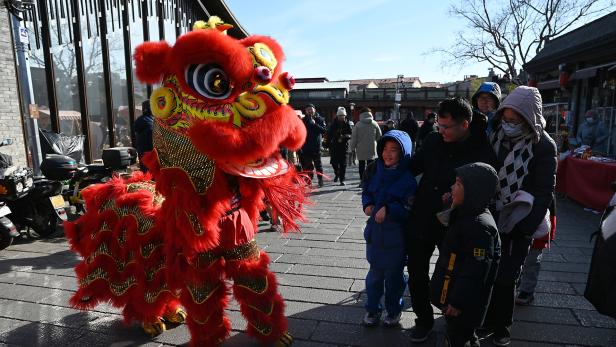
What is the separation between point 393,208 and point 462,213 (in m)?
0.54

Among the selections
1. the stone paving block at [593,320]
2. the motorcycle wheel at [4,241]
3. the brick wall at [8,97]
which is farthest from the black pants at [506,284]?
the brick wall at [8,97]

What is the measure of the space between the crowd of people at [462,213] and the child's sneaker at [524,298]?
51 cm

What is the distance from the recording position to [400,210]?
266 centimetres

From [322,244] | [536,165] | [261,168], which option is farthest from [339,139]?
[261,168]

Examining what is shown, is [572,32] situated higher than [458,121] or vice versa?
[572,32]

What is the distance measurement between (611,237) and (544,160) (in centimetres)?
63

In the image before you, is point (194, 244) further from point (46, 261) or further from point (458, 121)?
point (46, 261)

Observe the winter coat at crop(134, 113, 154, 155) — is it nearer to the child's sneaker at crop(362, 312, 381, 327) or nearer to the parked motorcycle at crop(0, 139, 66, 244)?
the parked motorcycle at crop(0, 139, 66, 244)

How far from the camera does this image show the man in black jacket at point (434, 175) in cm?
239

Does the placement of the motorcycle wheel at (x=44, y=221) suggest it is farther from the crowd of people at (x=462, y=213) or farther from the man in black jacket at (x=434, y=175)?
the man in black jacket at (x=434, y=175)

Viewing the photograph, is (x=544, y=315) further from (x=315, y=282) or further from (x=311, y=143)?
(x=311, y=143)

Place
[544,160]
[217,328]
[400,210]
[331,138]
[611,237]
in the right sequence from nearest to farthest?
1. [611,237]
2. [217,328]
3. [544,160]
4. [400,210]
5. [331,138]

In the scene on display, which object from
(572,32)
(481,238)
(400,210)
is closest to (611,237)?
(481,238)

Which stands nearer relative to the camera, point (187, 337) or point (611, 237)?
point (611, 237)
